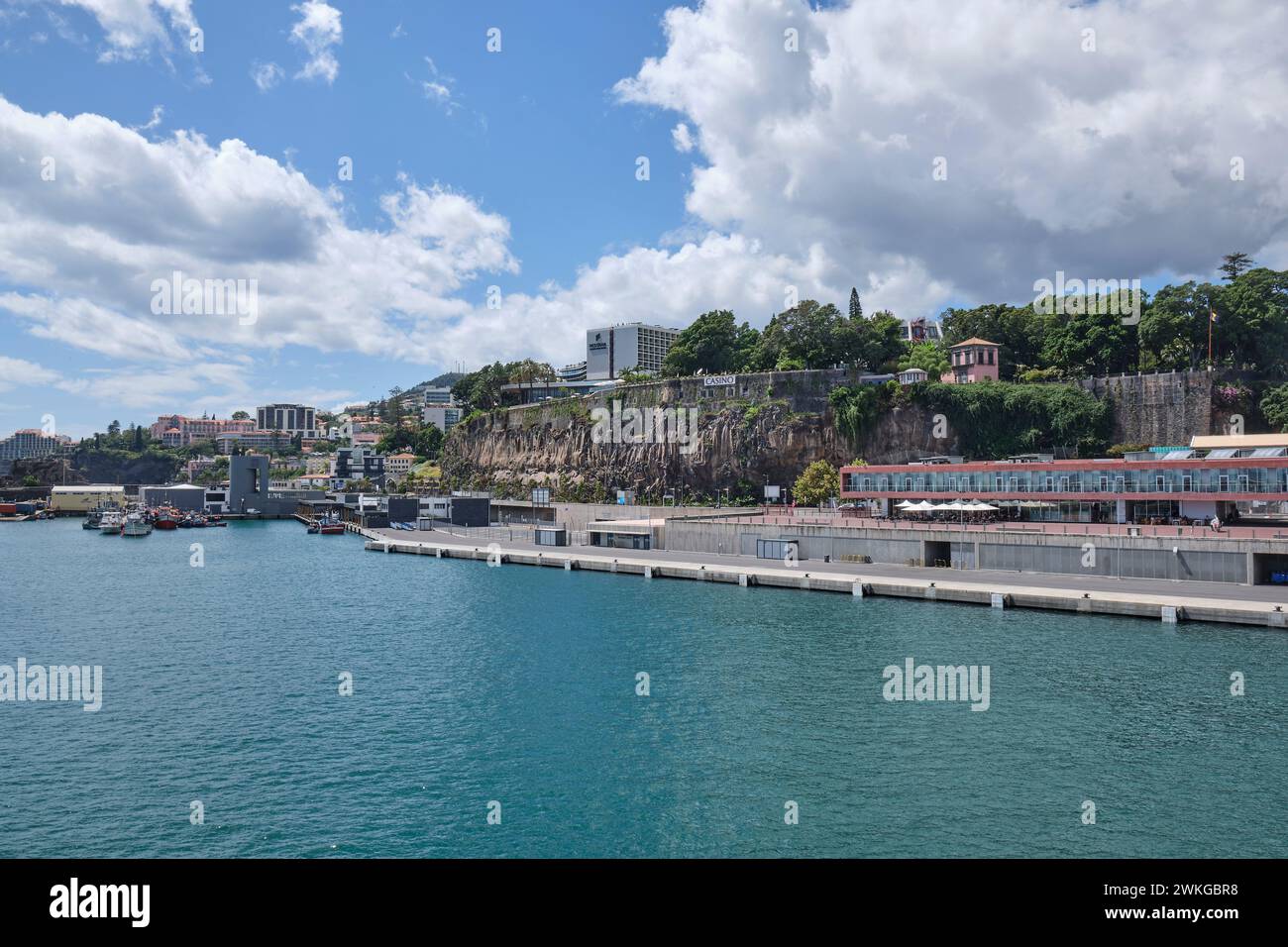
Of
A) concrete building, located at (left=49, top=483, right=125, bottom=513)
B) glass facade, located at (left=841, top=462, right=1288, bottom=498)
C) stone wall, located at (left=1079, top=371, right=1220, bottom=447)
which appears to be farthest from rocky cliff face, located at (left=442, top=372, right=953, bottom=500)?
concrete building, located at (left=49, top=483, right=125, bottom=513)

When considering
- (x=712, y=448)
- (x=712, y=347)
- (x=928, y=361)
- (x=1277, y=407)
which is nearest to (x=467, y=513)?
(x=712, y=448)

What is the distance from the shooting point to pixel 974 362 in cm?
10731

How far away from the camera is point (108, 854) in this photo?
21.0 m

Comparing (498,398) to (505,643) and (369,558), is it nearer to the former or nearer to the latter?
(369,558)

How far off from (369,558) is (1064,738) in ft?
277

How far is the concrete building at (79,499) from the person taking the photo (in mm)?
192875

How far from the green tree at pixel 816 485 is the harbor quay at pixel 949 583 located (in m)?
20.8

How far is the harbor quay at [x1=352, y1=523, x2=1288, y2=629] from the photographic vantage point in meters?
45.6

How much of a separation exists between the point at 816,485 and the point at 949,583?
40973 millimetres

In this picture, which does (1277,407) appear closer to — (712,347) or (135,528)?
(712,347)

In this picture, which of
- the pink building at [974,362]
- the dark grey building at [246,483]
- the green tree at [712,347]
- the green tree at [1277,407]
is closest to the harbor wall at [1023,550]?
the green tree at [1277,407]
